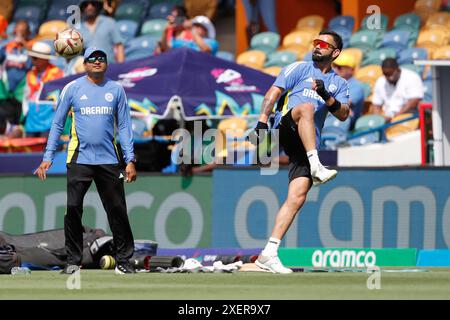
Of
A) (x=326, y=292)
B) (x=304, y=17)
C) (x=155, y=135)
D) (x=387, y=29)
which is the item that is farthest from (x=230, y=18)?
(x=326, y=292)

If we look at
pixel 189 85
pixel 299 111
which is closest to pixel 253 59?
pixel 189 85

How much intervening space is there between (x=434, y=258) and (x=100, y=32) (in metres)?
8.15

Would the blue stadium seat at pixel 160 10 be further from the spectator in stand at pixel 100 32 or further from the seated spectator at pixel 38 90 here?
the seated spectator at pixel 38 90

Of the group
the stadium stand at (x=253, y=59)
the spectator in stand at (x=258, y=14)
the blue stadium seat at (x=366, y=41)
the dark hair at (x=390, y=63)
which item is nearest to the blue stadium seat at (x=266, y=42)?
the stadium stand at (x=253, y=59)

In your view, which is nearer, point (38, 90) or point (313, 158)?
point (313, 158)

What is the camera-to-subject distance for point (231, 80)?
19688 millimetres

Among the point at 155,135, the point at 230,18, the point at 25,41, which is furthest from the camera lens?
the point at 230,18

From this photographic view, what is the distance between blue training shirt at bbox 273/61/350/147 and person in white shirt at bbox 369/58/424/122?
7.66 m

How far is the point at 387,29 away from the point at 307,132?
12.8m

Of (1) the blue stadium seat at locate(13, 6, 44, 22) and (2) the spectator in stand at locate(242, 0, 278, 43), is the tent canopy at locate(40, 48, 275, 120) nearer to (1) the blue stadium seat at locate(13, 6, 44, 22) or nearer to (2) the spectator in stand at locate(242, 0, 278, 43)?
(2) the spectator in stand at locate(242, 0, 278, 43)

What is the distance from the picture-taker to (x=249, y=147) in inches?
758

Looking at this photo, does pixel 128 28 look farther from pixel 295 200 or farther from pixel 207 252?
pixel 295 200

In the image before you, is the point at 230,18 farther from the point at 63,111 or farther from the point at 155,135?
the point at 63,111

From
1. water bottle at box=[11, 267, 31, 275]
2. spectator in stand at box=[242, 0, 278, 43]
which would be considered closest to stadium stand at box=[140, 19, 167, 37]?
spectator in stand at box=[242, 0, 278, 43]
